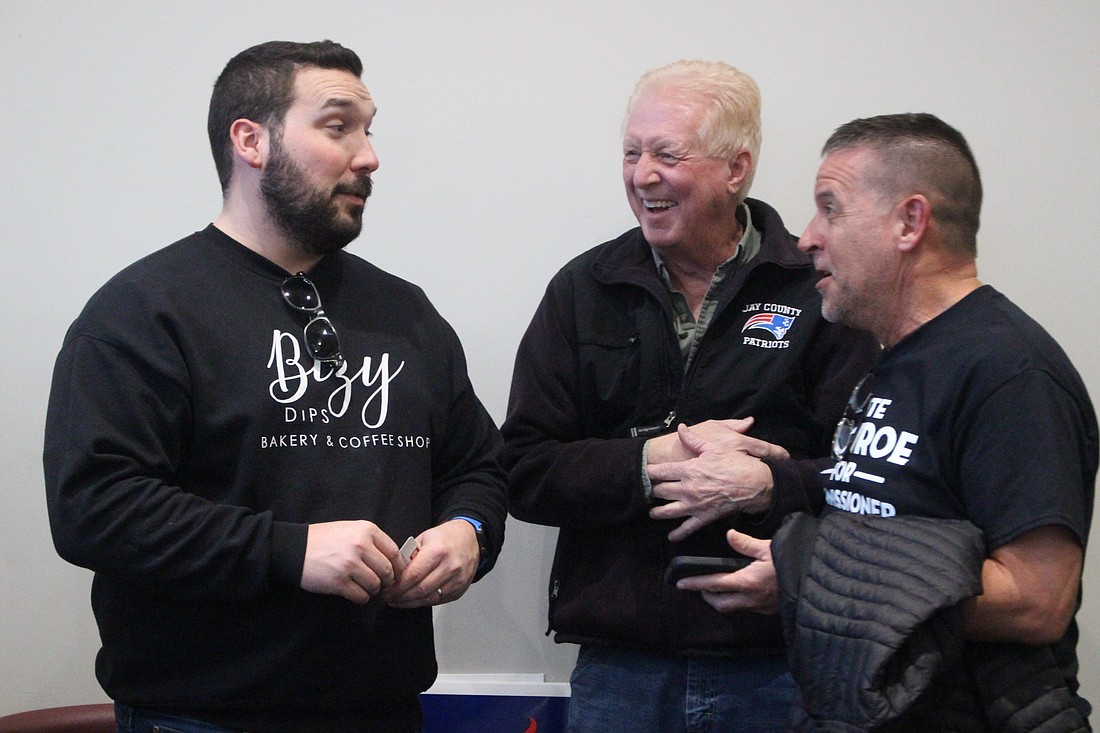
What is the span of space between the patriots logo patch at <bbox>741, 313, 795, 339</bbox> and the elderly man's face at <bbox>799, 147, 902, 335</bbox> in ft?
0.76

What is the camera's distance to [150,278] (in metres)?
1.71

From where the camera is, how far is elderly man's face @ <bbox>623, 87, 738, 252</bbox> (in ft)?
6.72

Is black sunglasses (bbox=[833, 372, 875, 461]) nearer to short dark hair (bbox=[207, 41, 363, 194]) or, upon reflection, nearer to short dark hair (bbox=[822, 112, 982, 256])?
short dark hair (bbox=[822, 112, 982, 256])

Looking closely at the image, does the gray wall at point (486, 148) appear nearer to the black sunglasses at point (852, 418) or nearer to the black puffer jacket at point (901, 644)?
the black sunglasses at point (852, 418)

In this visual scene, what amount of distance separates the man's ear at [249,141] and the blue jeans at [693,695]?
113 centimetres

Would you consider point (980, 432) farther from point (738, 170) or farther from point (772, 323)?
point (738, 170)

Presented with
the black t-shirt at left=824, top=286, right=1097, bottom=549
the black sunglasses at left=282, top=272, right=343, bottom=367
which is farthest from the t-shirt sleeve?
the black sunglasses at left=282, top=272, right=343, bottom=367

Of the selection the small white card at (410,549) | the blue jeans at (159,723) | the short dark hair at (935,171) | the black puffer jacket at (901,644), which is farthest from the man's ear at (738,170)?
the blue jeans at (159,723)

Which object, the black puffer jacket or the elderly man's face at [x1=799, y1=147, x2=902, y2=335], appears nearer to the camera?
the black puffer jacket

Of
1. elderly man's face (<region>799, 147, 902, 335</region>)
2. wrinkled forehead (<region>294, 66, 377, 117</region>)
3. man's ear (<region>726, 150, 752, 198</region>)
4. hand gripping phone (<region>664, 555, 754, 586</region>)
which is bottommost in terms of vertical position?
hand gripping phone (<region>664, 555, 754, 586</region>)

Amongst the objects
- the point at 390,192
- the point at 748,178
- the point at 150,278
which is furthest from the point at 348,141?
the point at 748,178

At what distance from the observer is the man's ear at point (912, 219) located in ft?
5.32

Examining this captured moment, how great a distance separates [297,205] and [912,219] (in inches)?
40.3

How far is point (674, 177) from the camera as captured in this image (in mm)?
2039
